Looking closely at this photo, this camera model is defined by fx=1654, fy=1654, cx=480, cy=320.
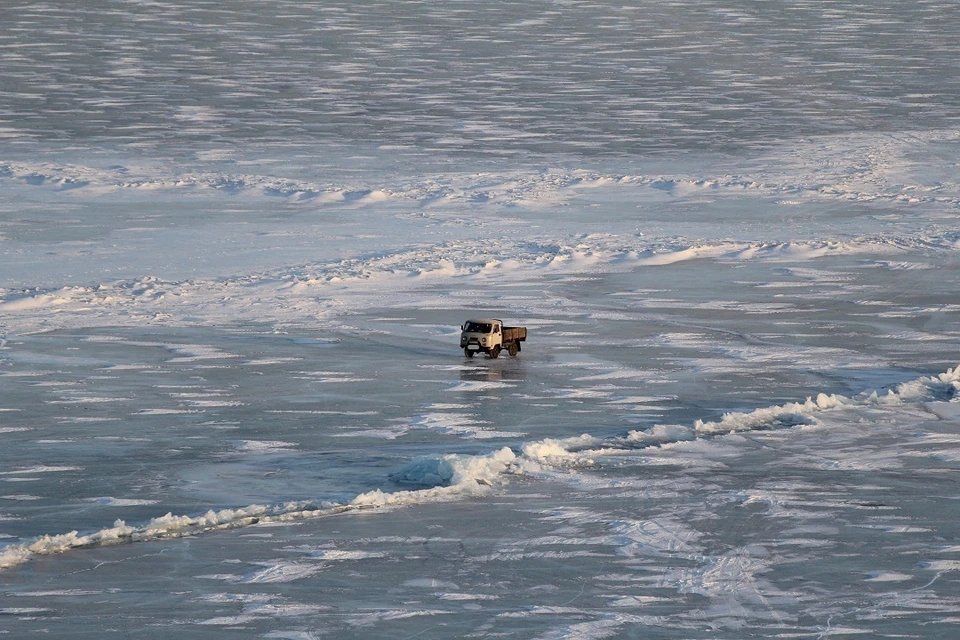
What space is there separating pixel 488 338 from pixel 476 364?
9.6 inches

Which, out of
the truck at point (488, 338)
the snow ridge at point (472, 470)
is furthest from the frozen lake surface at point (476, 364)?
the truck at point (488, 338)

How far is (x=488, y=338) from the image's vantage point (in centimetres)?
1317

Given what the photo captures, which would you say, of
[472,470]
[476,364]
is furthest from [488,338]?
[472,470]

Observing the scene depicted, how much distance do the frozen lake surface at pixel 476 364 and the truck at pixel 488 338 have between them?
14 centimetres

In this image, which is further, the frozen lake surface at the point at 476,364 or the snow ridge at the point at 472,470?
the snow ridge at the point at 472,470

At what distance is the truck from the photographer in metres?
13.2

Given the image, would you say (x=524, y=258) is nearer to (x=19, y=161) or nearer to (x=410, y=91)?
(x=19, y=161)

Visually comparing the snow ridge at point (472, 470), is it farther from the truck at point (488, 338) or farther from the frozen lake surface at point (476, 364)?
the truck at point (488, 338)

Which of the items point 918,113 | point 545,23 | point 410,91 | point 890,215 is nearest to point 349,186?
point 890,215

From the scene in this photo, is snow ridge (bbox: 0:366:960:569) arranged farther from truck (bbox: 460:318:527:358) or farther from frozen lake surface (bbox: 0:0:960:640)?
truck (bbox: 460:318:527:358)

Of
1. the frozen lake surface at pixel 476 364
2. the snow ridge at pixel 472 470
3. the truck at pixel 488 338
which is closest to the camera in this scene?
the frozen lake surface at pixel 476 364

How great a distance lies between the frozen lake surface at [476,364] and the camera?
805 cm

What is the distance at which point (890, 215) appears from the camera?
20391mm

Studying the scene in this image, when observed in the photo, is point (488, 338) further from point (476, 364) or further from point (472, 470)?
point (472, 470)
